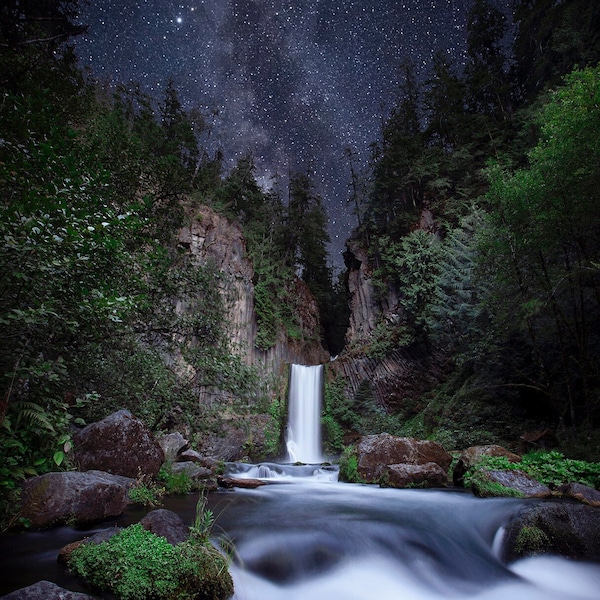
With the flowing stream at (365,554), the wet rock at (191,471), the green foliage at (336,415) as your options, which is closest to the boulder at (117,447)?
the flowing stream at (365,554)

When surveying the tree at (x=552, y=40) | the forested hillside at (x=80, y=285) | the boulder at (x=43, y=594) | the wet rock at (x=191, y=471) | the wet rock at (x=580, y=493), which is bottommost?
the wet rock at (x=191, y=471)

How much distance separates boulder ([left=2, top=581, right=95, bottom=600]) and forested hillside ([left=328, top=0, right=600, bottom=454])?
10.5 meters

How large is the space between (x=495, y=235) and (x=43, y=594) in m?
13.0

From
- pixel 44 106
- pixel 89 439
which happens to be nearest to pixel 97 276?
pixel 44 106

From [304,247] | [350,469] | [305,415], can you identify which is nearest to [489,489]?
[350,469]

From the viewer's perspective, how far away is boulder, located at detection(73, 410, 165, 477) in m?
7.07

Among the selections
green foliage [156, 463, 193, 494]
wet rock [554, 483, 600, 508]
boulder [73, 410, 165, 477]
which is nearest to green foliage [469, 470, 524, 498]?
wet rock [554, 483, 600, 508]

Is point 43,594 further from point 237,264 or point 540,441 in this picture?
point 237,264

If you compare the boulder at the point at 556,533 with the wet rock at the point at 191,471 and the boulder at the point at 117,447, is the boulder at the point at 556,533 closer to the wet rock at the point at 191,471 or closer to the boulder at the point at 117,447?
the boulder at the point at 117,447

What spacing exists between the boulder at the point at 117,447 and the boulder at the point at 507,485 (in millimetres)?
7267

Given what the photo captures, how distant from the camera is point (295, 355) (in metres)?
30.0

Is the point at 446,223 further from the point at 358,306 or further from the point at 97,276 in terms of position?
the point at 97,276

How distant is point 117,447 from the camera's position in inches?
287

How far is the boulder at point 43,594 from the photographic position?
108 inches
